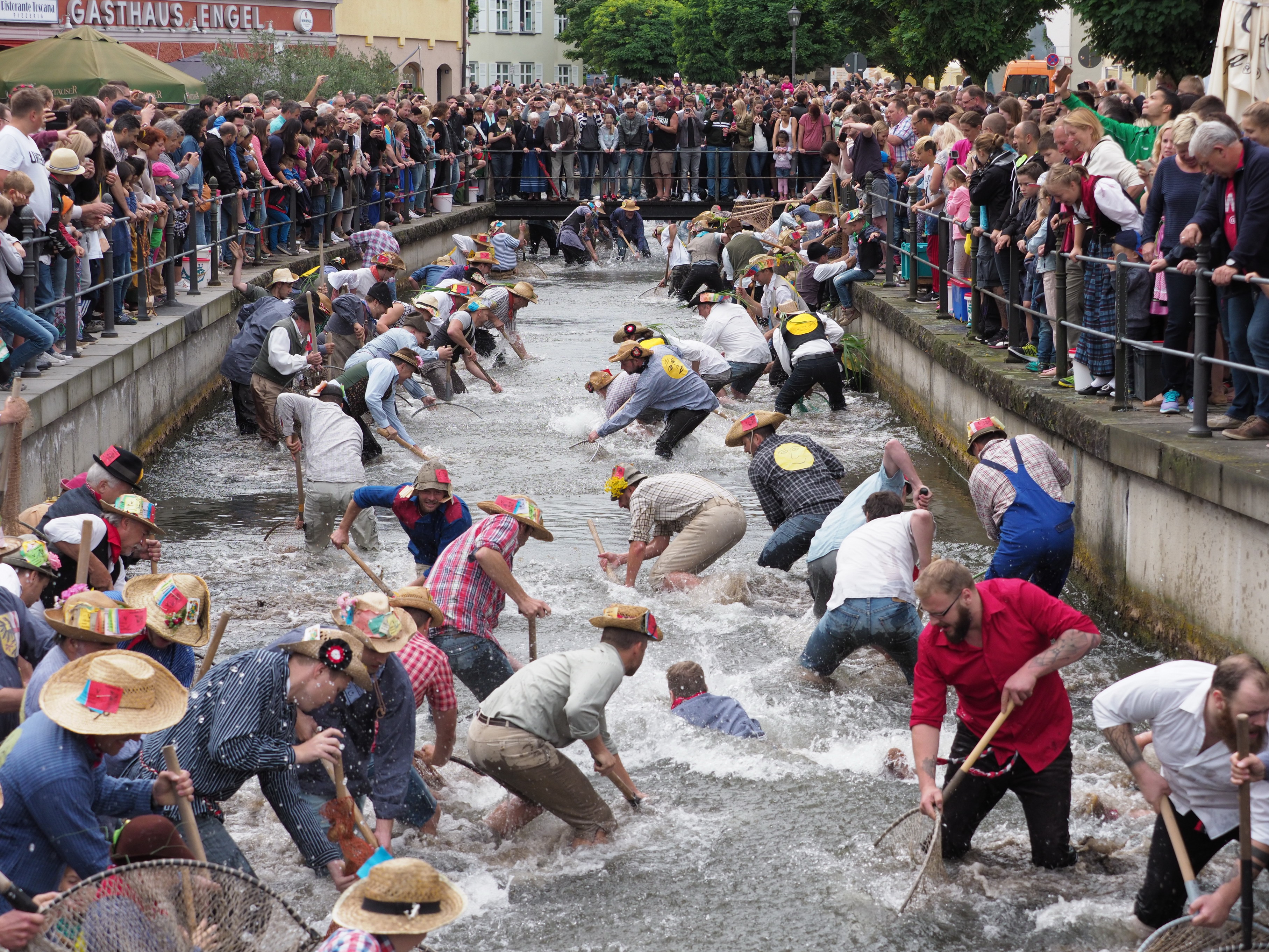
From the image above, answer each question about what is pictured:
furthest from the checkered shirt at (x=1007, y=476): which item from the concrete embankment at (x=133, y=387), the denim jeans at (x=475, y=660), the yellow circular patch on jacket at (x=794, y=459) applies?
the concrete embankment at (x=133, y=387)

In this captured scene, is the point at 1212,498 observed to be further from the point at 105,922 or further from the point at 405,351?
the point at 405,351

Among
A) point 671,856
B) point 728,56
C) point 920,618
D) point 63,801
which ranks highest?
point 728,56

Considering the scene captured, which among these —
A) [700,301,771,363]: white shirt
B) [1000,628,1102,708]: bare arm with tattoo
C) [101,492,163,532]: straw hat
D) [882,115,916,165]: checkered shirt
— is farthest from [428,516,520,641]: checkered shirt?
[882,115,916,165]: checkered shirt

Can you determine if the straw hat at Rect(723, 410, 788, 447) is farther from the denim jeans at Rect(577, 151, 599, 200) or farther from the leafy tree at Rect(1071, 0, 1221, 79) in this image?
the denim jeans at Rect(577, 151, 599, 200)

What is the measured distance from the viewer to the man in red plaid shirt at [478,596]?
739 centimetres

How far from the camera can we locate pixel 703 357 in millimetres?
15211

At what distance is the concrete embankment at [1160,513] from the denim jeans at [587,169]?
1848 cm

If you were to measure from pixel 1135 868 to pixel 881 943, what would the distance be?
44.6 inches

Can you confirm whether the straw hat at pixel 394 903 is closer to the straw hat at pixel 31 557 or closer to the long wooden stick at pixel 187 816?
the long wooden stick at pixel 187 816

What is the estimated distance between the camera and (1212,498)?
7227 millimetres

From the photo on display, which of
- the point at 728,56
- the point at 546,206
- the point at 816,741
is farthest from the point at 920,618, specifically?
the point at 728,56

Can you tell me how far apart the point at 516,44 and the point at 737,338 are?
73954mm

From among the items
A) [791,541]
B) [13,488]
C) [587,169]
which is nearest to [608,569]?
[791,541]

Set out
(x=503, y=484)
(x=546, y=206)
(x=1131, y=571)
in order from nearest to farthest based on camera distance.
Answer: (x=1131, y=571), (x=503, y=484), (x=546, y=206)
